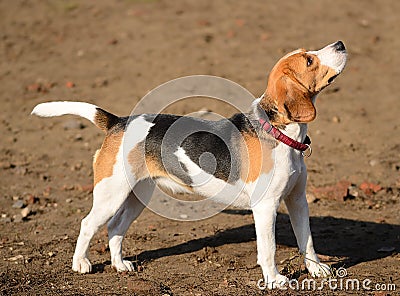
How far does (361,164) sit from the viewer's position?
10945 mm

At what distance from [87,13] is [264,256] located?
1317cm

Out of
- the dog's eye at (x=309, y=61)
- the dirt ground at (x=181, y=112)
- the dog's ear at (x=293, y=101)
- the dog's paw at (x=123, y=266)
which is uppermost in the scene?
the dog's eye at (x=309, y=61)

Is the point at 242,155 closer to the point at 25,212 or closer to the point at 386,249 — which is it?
the point at 386,249

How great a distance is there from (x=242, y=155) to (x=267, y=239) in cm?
83

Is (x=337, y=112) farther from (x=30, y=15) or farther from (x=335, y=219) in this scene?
(x=30, y=15)

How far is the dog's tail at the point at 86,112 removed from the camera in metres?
7.23

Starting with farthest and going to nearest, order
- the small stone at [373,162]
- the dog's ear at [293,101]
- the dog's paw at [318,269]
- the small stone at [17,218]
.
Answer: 1. the small stone at [373,162]
2. the small stone at [17,218]
3. the dog's paw at [318,269]
4. the dog's ear at [293,101]

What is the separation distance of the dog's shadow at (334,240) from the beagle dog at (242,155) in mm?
686

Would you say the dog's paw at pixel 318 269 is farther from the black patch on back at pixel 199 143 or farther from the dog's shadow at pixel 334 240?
the black patch on back at pixel 199 143

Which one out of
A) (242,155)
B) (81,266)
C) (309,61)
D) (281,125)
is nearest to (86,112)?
(81,266)

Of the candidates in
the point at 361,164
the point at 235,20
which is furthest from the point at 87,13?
the point at 361,164

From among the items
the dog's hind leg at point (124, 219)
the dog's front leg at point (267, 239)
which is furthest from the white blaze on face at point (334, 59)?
the dog's hind leg at point (124, 219)

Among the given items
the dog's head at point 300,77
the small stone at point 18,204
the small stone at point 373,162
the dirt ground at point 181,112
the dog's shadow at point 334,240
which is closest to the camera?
the dog's head at point 300,77

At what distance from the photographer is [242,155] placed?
671 cm
